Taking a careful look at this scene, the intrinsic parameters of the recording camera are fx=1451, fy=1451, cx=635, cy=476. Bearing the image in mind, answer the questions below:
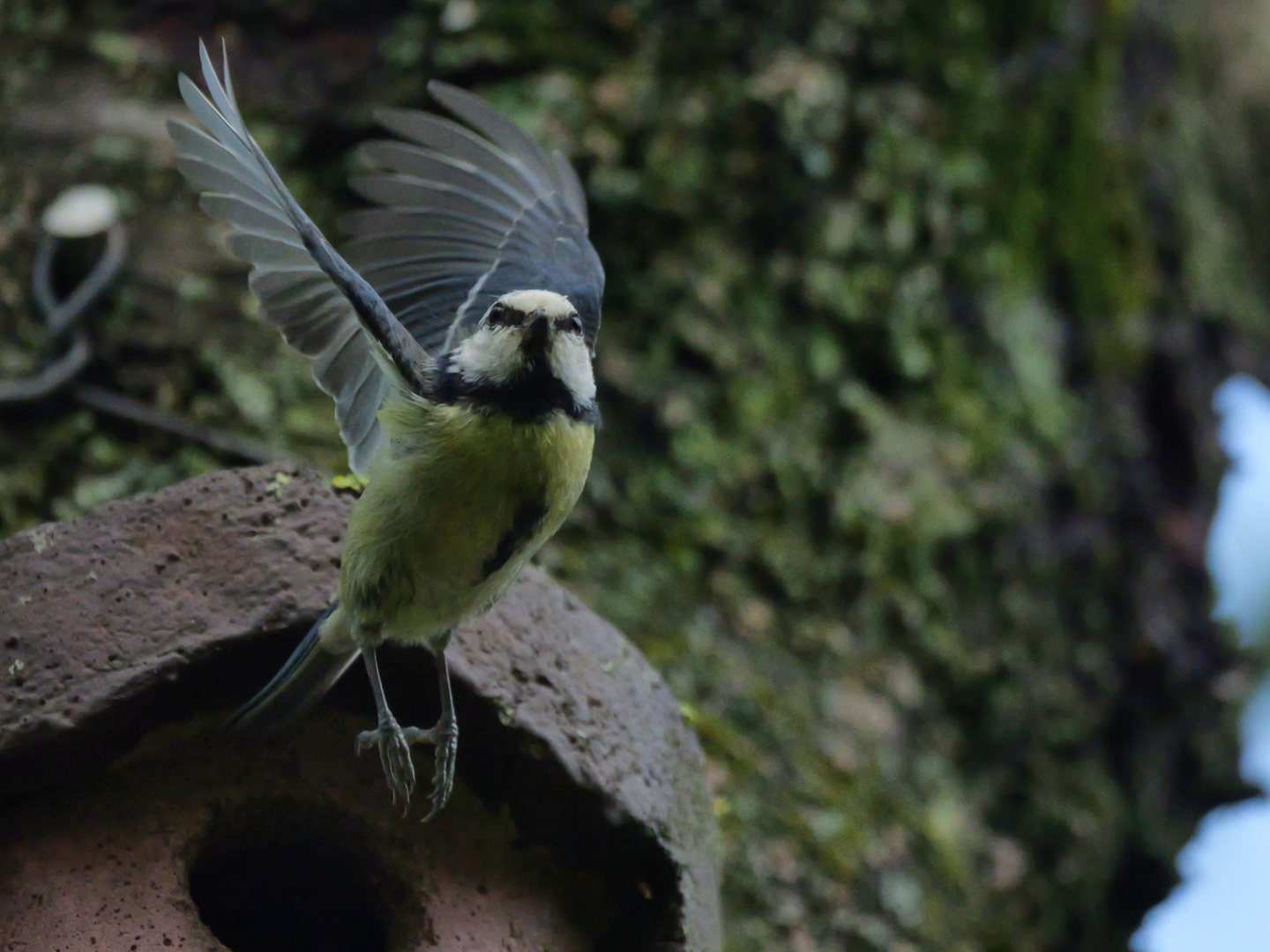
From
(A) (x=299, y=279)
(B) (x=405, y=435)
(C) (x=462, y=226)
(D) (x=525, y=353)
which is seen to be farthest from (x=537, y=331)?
(C) (x=462, y=226)

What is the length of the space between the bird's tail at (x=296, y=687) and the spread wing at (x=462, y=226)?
497mm

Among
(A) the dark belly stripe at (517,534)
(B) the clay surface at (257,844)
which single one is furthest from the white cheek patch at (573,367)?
(B) the clay surface at (257,844)

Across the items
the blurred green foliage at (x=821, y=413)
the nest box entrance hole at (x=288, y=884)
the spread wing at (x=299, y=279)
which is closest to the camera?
the spread wing at (x=299, y=279)

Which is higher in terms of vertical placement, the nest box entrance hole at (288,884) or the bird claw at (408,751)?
the bird claw at (408,751)

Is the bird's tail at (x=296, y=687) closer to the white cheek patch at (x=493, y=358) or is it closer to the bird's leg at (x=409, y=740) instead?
the bird's leg at (x=409, y=740)

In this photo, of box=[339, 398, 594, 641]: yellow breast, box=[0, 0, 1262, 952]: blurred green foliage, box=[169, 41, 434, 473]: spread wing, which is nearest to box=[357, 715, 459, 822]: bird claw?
box=[339, 398, 594, 641]: yellow breast

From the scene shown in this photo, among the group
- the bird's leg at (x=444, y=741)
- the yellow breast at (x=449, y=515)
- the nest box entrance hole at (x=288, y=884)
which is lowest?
the nest box entrance hole at (x=288, y=884)

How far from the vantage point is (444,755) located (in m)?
1.76

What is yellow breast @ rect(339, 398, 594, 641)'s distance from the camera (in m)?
1.72

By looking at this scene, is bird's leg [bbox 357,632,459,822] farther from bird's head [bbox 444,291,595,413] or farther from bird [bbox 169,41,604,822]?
bird's head [bbox 444,291,595,413]

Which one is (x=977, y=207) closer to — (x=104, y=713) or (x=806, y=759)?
(x=806, y=759)

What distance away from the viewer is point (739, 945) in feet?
7.64

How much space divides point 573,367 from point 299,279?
1.24 ft

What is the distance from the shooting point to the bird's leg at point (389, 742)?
67.7 inches
